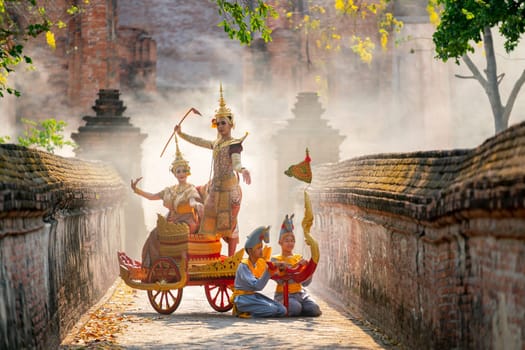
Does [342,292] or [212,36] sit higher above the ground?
[212,36]

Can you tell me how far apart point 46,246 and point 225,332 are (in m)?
2.01

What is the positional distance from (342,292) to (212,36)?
19.7m

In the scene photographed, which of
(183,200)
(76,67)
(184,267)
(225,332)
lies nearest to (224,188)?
(183,200)

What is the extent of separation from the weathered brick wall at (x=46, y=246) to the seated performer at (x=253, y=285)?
175cm

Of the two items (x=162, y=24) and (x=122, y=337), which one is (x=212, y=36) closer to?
(x=162, y=24)

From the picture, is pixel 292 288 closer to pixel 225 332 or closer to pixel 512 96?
pixel 225 332

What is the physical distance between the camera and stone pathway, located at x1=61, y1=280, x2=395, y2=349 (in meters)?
8.56

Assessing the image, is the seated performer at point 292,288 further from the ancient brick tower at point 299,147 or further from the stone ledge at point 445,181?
the ancient brick tower at point 299,147

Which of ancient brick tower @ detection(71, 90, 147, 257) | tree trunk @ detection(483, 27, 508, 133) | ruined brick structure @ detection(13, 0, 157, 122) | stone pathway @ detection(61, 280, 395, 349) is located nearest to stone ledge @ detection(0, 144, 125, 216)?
stone pathway @ detection(61, 280, 395, 349)

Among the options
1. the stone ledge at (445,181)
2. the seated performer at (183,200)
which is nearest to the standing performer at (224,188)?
the seated performer at (183,200)

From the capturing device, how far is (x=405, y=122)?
2950cm

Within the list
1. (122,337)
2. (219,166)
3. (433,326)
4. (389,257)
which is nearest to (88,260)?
(219,166)

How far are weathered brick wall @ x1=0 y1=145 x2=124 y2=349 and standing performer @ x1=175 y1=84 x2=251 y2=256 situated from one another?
1499 millimetres

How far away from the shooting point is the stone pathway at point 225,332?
856cm
